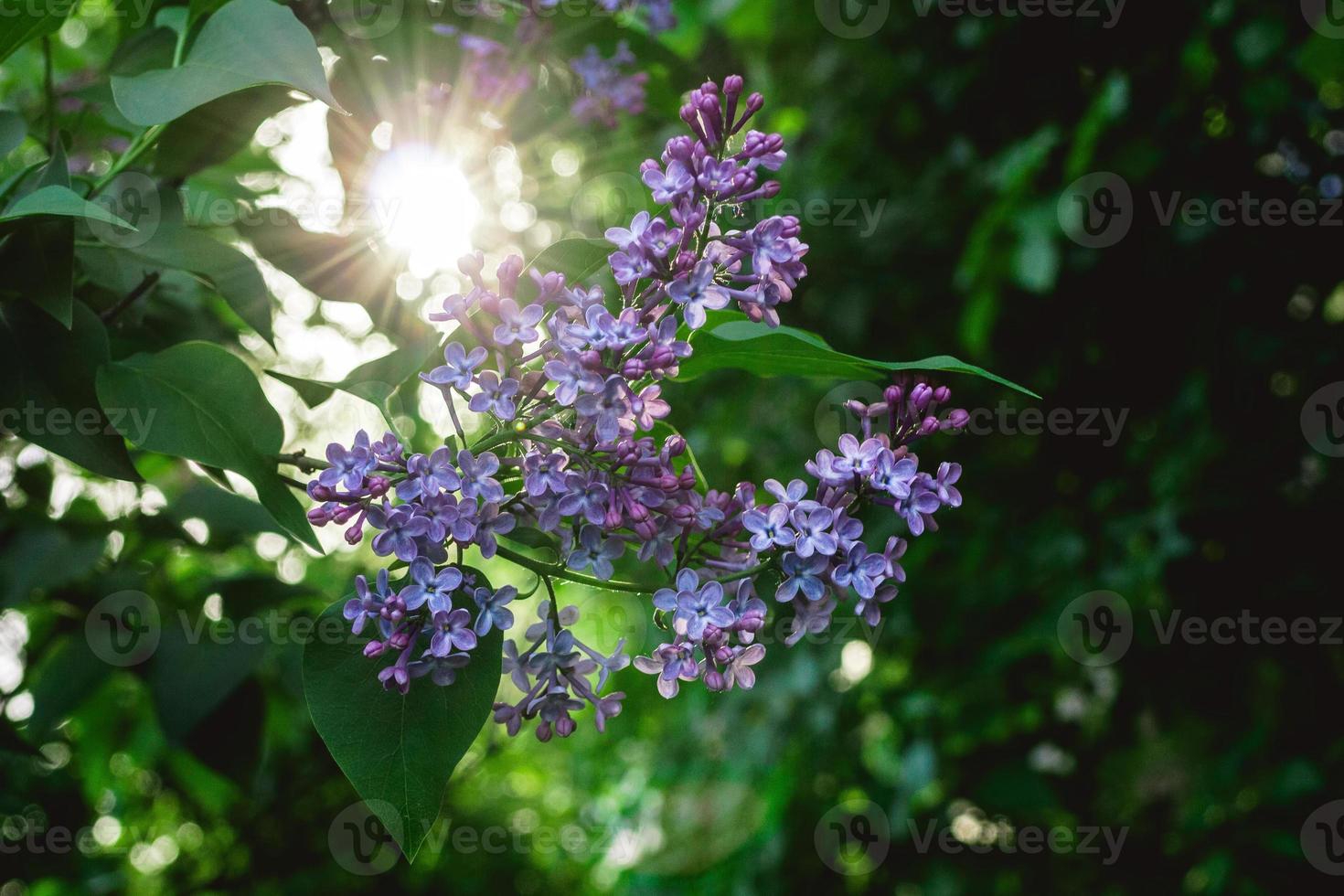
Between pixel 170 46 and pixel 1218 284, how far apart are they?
5.15 feet

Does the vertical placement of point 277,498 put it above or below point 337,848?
above

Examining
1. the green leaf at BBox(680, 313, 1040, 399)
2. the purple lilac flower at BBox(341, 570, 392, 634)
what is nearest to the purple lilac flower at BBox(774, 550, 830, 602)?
the green leaf at BBox(680, 313, 1040, 399)

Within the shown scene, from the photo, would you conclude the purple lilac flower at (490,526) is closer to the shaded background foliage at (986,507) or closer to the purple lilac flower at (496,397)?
the purple lilac flower at (496,397)

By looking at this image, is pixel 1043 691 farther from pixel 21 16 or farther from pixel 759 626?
pixel 21 16

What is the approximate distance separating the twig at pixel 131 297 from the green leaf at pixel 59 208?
0.73 ft

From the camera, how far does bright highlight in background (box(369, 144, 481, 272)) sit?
3.06ft

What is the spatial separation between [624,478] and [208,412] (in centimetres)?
30

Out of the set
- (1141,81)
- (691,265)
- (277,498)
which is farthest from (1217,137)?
(277,498)

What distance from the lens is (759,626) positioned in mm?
558

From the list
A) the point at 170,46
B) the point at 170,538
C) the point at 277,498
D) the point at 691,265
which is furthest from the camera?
the point at 170,538

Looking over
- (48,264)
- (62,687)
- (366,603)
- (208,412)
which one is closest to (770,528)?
(366,603)

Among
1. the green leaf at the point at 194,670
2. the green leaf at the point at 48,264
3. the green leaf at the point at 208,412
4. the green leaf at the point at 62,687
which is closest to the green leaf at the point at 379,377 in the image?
the green leaf at the point at 208,412

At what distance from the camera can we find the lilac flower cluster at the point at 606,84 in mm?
1211

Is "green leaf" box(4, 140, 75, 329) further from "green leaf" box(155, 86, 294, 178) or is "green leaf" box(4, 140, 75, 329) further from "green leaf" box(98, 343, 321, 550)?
"green leaf" box(155, 86, 294, 178)
